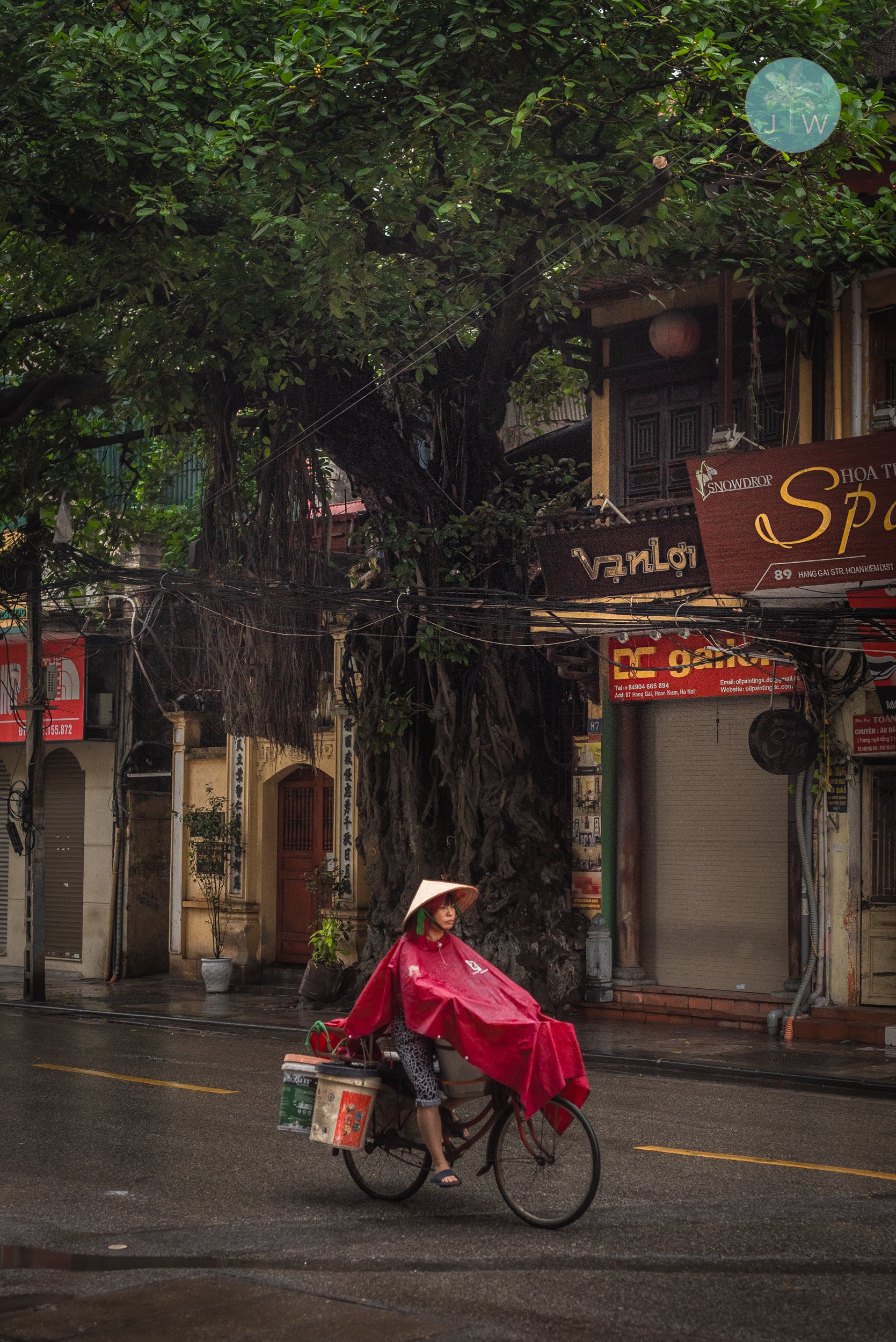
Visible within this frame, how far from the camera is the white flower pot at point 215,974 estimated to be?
2069 cm

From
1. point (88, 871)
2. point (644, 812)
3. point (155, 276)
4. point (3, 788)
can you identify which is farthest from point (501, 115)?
point (3, 788)

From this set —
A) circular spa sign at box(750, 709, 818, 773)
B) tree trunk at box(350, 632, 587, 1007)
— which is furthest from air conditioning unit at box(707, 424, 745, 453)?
tree trunk at box(350, 632, 587, 1007)

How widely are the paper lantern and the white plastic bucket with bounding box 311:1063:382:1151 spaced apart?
11659 mm

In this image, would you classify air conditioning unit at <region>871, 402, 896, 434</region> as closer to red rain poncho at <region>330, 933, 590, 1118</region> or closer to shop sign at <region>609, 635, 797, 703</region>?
shop sign at <region>609, 635, 797, 703</region>

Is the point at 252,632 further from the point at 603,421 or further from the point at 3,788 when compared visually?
the point at 3,788

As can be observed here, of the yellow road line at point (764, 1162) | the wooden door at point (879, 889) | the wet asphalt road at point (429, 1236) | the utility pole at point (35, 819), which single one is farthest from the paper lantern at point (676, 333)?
the yellow road line at point (764, 1162)

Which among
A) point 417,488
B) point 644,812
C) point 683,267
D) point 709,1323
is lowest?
point 709,1323

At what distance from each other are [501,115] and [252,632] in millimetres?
7127

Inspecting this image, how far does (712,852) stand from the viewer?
56.0 feet

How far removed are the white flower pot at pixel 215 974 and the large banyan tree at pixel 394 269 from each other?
144 inches

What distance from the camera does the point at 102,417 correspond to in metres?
17.0

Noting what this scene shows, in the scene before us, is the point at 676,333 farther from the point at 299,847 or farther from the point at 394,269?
the point at 299,847

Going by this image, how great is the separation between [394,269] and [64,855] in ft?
46.3

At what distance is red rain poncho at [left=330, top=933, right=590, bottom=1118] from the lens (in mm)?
6695
